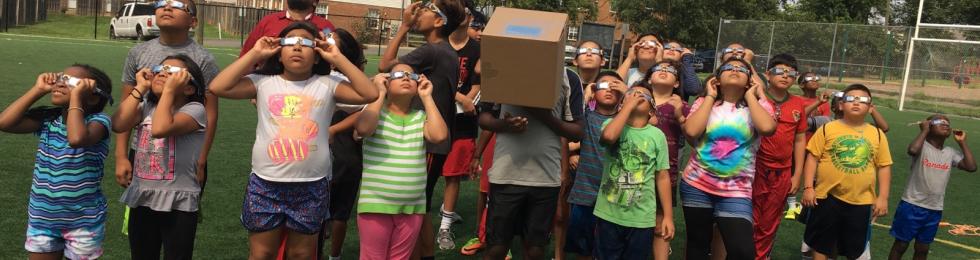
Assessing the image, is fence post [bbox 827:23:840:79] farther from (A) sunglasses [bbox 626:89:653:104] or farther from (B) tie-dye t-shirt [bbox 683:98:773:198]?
(A) sunglasses [bbox 626:89:653:104]

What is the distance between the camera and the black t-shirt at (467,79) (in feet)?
19.1

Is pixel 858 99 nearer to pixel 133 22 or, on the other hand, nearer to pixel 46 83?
pixel 46 83

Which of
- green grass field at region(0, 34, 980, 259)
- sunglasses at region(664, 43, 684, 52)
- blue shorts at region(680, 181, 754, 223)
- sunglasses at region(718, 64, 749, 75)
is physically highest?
sunglasses at region(664, 43, 684, 52)

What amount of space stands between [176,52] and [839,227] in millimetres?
4272

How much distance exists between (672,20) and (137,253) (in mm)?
52145

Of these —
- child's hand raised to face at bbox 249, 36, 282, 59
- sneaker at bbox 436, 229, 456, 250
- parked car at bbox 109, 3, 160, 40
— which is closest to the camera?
child's hand raised to face at bbox 249, 36, 282, 59

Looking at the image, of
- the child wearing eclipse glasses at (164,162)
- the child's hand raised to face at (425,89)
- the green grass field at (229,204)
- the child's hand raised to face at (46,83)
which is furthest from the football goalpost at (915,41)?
the child's hand raised to face at (46,83)

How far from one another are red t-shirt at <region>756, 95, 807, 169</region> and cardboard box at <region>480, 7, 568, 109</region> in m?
2.10

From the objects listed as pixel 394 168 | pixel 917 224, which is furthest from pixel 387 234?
pixel 917 224

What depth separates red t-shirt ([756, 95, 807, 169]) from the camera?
5.82 m

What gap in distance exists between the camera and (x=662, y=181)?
4855 millimetres

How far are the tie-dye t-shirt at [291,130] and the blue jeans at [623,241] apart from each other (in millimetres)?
1704

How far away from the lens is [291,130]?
3959 millimetres

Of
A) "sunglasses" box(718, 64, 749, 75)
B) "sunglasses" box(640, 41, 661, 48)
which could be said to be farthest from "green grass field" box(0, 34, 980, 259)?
"sunglasses" box(718, 64, 749, 75)
